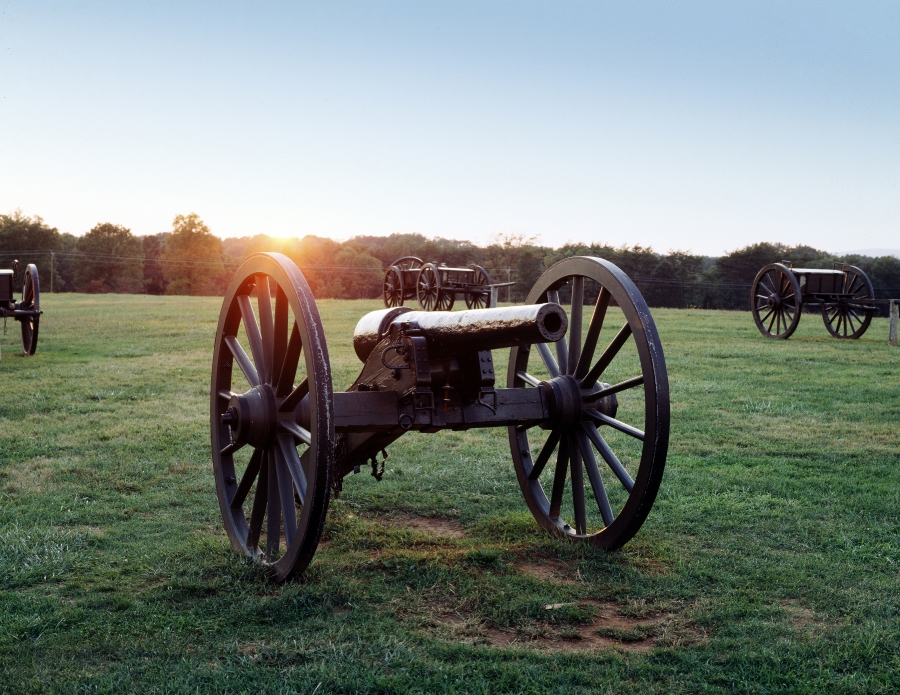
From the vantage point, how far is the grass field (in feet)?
10.4

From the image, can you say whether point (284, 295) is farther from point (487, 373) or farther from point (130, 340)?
point (130, 340)

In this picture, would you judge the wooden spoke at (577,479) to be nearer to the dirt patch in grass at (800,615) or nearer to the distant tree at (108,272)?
the dirt patch in grass at (800,615)

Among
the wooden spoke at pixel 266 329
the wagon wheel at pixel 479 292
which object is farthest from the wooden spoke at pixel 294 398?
the wagon wheel at pixel 479 292

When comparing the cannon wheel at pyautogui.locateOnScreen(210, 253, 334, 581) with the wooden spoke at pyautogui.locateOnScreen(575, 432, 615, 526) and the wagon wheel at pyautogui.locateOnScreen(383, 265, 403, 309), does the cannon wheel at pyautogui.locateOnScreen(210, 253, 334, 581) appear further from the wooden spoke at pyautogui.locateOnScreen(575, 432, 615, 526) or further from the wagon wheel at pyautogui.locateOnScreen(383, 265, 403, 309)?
the wagon wheel at pyautogui.locateOnScreen(383, 265, 403, 309)

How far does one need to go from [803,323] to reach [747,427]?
47.3 ft

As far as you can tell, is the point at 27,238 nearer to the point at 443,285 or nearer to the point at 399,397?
the point at 443,285

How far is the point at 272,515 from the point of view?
4.14m

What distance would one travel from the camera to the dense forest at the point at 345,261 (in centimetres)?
3619

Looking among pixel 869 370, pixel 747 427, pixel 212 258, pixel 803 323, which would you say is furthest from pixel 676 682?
pixel 212 258

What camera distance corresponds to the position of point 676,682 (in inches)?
122

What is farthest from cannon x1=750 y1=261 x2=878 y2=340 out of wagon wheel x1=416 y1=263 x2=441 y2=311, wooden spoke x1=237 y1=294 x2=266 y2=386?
A: wooden spoke x1=237 y1=294 x2=266 y2=386

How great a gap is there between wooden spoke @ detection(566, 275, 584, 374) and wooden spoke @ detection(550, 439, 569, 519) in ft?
1.40

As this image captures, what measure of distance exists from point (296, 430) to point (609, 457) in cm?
156

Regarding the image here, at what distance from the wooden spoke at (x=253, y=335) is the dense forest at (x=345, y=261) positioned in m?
21.0
